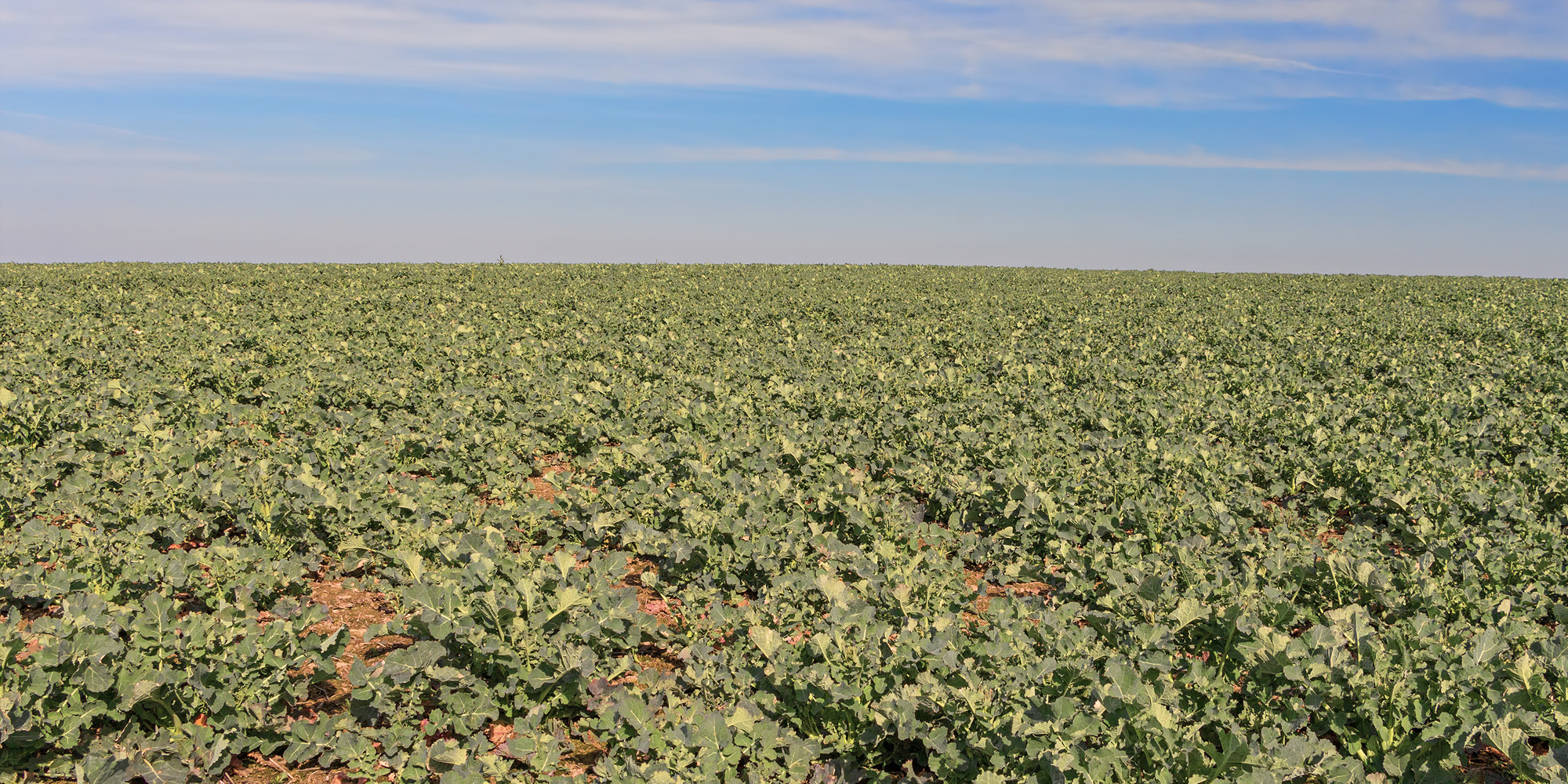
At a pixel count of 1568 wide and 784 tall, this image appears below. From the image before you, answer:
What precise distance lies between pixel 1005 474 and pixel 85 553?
6550 mm

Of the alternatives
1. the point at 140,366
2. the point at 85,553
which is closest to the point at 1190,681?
the point at 85,553

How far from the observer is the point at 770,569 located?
6152mm

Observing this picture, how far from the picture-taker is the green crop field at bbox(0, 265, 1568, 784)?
397 cm

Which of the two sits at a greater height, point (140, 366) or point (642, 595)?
point (140, 366)

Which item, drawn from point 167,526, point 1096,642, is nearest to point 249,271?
point 167,526

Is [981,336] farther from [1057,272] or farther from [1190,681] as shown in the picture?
[1057,272]

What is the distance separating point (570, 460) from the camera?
9492 mm

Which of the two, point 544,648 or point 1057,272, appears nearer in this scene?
point 544,648

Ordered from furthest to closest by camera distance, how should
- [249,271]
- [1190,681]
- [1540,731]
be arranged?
[249,271] < [1190,681] < [1540,731]

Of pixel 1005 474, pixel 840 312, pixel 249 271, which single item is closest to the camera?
pixel 1005 474

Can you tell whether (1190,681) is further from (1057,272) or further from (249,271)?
(1057,272)

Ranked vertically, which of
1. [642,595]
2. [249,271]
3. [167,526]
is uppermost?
[249,271]

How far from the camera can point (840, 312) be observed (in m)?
23.0

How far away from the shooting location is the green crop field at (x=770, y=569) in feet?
13.0
